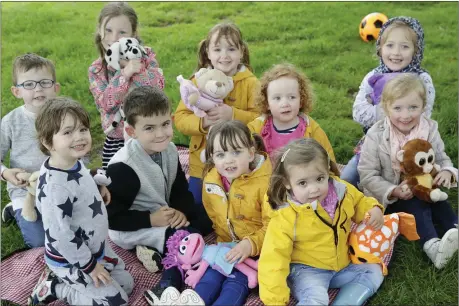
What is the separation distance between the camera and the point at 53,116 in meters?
3.02


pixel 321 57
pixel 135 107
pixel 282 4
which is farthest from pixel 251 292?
pixel 282 4

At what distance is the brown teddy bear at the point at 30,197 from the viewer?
3.54 metres

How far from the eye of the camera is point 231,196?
3471 millimetres

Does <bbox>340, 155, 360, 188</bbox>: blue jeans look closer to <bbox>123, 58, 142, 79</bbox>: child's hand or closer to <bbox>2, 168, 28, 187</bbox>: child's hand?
<bbox>123, 58, 142, 79</bbox>: child's hand

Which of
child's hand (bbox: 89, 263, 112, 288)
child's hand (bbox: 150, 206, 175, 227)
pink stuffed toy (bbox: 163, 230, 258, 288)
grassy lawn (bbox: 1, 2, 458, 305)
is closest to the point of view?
child's hand (bbox: 89, 263, 112, 288)

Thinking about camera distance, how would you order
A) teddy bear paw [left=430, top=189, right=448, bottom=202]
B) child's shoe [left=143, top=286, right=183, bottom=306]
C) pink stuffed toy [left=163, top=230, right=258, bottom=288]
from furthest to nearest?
teddy bear paw [left=430, top=189, right=448, bottom=202], pink stuffed toy [left=163, top=230, right=258, bottom=288], child's shoe [left=143, top=286, right=183, bottom=306]

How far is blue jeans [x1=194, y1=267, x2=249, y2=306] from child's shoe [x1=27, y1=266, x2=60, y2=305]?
0.81 m

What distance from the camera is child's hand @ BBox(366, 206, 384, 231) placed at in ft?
10.8

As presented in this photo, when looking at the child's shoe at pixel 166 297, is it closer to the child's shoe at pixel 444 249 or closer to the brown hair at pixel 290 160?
the brown hair at pixel 290 160

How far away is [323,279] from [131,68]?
2.04 metres

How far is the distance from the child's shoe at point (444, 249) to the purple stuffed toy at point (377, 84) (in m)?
1.32

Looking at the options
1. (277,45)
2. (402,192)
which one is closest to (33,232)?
(402,192)

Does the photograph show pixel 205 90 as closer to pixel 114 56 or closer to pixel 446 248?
pixel 114 56

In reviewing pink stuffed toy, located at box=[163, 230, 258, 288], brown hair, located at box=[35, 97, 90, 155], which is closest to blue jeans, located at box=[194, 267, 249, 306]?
pink stuffed toy, located at box=[163, 230, 258, 288]
